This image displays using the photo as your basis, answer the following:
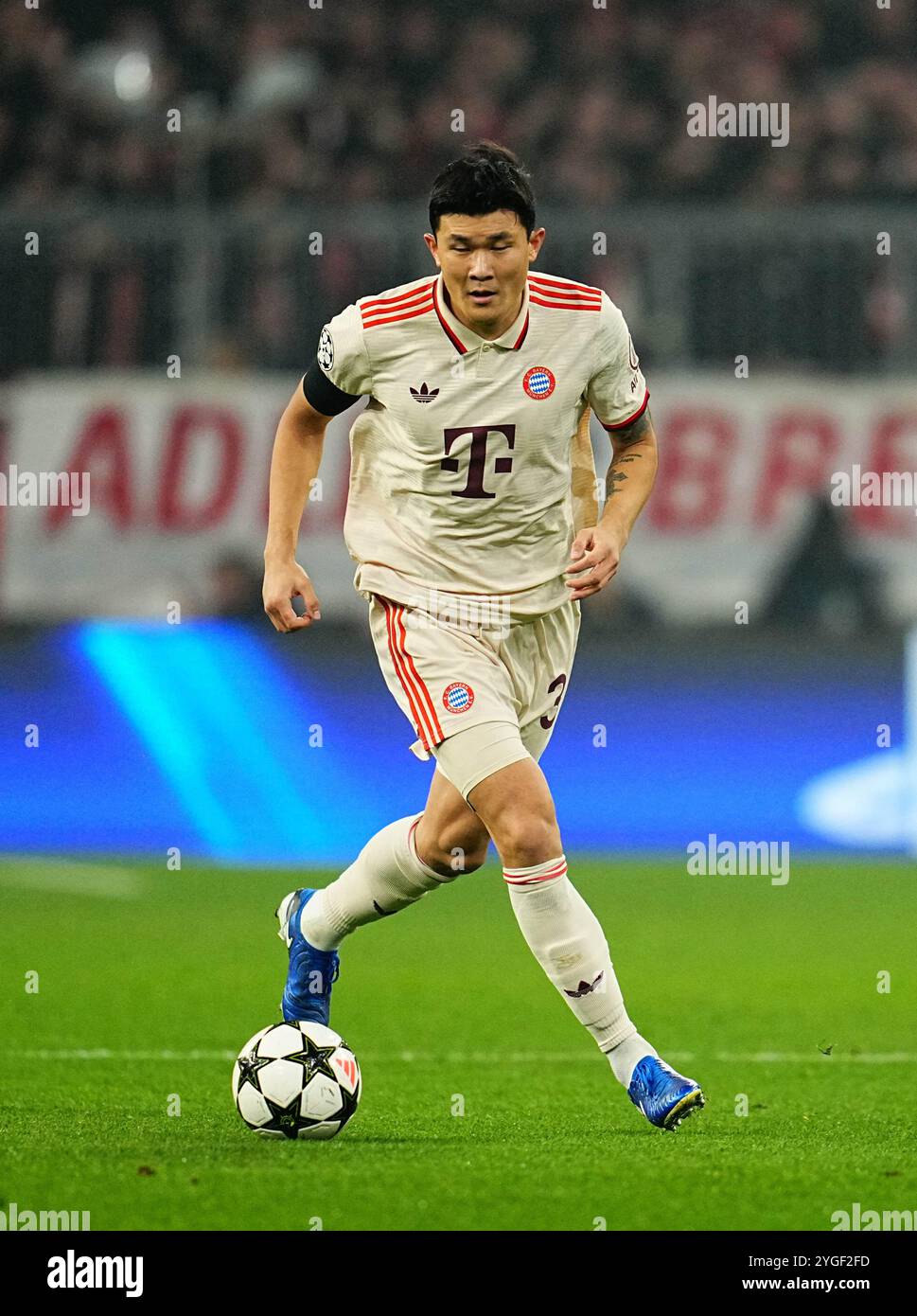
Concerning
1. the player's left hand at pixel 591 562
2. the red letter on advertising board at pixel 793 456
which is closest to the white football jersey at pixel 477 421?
the player's left hand at pixel 591 562

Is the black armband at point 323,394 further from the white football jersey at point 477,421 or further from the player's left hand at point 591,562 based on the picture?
the player's left hand at point 591,562

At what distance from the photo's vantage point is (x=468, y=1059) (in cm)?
634

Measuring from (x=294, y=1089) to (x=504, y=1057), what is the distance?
1664mm

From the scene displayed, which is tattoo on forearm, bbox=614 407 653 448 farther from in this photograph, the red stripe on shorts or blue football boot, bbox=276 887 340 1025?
blue football boot, bbox=276 887 340 1025

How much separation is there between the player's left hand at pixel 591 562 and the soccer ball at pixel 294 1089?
127cm

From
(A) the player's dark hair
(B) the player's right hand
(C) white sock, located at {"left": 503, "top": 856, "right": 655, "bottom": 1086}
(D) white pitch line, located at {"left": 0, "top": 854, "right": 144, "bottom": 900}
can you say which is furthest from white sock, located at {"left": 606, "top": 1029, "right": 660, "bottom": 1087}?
(D) white pitch line, located at {"left": 0, "top": 854, "right": 144, "bottom": 900}

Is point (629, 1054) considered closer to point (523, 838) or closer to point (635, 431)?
point (523, 838)

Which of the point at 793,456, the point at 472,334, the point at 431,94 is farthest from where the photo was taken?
the point at 431,94

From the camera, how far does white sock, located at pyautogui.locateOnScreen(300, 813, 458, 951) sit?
5.36m

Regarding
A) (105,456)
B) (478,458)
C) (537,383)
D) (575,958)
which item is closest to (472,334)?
(537,383)

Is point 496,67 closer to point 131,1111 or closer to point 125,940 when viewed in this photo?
point 125,940

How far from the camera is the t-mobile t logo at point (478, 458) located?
16.9 feet

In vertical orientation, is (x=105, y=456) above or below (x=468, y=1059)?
above

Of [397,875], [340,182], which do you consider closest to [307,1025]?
[397,875]
